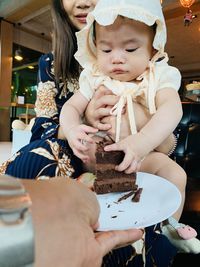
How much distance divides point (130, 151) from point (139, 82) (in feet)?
1.13

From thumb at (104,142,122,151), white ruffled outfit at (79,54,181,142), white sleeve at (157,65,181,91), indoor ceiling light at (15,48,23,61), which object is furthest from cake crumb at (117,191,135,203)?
indoor ceiling light at (15,48,23,61)

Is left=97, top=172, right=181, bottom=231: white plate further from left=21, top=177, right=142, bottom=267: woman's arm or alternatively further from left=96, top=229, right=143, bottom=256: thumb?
left=21, top=177, right=142, bottom=267: woman's arm

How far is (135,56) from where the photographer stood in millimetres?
920

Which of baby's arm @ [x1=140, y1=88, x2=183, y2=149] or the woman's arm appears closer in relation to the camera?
the woman's arm

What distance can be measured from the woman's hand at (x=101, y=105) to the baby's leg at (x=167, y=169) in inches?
7.1

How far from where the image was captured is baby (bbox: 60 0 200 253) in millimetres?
849

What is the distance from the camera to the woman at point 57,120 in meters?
0.75

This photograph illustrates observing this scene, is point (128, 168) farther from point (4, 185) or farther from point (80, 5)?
point (80, 5)

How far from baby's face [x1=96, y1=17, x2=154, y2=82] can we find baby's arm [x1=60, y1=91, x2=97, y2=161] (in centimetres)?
17

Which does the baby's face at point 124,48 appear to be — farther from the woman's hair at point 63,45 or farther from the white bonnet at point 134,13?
the woman's hair at point 63,45

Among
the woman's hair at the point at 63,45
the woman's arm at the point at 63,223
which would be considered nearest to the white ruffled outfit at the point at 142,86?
the woman's hair at the point at 63,45

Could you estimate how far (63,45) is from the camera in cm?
131

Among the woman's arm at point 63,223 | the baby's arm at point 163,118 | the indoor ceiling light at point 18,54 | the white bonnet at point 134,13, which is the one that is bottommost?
the woman's arm at point 63,223

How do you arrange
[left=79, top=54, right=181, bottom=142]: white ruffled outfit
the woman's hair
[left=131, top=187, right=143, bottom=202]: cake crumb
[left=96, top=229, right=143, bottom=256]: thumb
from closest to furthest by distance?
1. [left=96, top=229, right=143, bottom=256]: thumb
2. [left=131, top=187, right=143, bottom=202]: cake crumb
3. [left=79, top=54, right=181, bottom=142]: white ruffled outfit
4. the woman's hair
